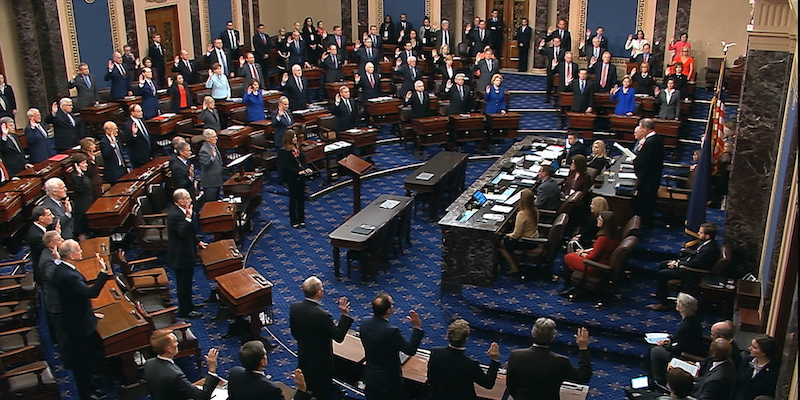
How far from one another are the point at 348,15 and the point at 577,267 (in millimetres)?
14015

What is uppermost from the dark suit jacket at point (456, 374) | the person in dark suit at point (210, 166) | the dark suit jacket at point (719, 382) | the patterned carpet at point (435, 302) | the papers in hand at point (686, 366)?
the person in dark suit at point (210, 166)

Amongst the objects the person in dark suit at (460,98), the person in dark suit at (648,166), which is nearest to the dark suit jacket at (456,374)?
the person in dark suit at (648,166)

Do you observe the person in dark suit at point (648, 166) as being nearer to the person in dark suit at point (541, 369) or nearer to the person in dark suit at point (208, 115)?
the person in dark suit at point (541, 369)

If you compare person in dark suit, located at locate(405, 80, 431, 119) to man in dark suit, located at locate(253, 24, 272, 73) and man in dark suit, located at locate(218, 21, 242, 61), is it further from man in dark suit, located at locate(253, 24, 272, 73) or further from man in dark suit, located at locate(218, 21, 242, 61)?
man in dark suit, located at locate(218, 21, 242, 61)

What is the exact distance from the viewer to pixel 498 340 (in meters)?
8.69

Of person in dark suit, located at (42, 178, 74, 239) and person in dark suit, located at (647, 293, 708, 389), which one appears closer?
person in dark suit, located at (647, 293, 708, 389)

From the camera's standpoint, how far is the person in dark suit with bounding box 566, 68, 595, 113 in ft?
49.8

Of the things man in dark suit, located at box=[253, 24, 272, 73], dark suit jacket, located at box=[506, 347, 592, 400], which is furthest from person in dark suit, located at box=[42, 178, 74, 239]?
man in dark suit, located at box=[253, 24, 272, 73]

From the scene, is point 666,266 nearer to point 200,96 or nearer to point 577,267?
point 577,267

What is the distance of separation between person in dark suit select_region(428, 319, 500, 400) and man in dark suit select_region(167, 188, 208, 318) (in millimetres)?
3562

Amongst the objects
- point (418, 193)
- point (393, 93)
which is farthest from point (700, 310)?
point (393, 93)

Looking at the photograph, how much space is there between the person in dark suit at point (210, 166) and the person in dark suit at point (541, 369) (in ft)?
20.8

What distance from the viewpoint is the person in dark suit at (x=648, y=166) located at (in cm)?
1014

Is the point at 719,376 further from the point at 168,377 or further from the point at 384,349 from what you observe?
the point at 168,377
